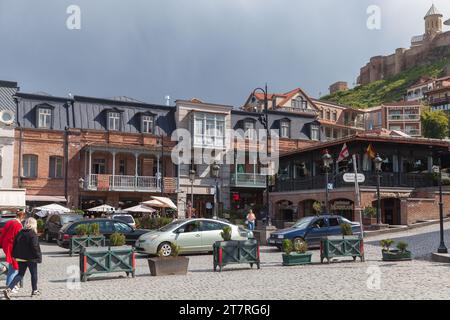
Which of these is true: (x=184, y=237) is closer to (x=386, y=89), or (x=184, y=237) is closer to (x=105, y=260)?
(x=105, y=260)

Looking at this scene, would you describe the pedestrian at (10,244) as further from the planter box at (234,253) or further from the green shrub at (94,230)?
the green shrub at (94,230)

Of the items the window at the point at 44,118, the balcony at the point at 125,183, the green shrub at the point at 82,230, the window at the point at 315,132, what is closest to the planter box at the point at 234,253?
the green shrub at the point at 82,230

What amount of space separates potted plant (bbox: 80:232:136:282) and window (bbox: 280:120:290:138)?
35.0 m

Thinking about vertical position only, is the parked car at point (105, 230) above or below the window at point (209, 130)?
below

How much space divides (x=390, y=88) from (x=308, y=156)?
89163mm

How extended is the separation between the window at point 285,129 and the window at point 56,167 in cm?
1883

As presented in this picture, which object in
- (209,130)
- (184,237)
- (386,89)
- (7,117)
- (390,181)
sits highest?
(386,89)

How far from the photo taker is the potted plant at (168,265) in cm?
1359

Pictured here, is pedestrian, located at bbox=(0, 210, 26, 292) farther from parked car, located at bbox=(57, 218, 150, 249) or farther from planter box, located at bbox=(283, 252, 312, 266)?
parked car, located at bbox=(57, 218, 150, 249)

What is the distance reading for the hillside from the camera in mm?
115938

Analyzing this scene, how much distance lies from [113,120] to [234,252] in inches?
1123

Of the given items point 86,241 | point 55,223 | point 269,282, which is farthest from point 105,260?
point 55,223

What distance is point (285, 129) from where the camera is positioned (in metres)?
47.6

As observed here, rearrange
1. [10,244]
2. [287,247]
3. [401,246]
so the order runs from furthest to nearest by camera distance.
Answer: [401,246] → [287,247] → [10,244]
